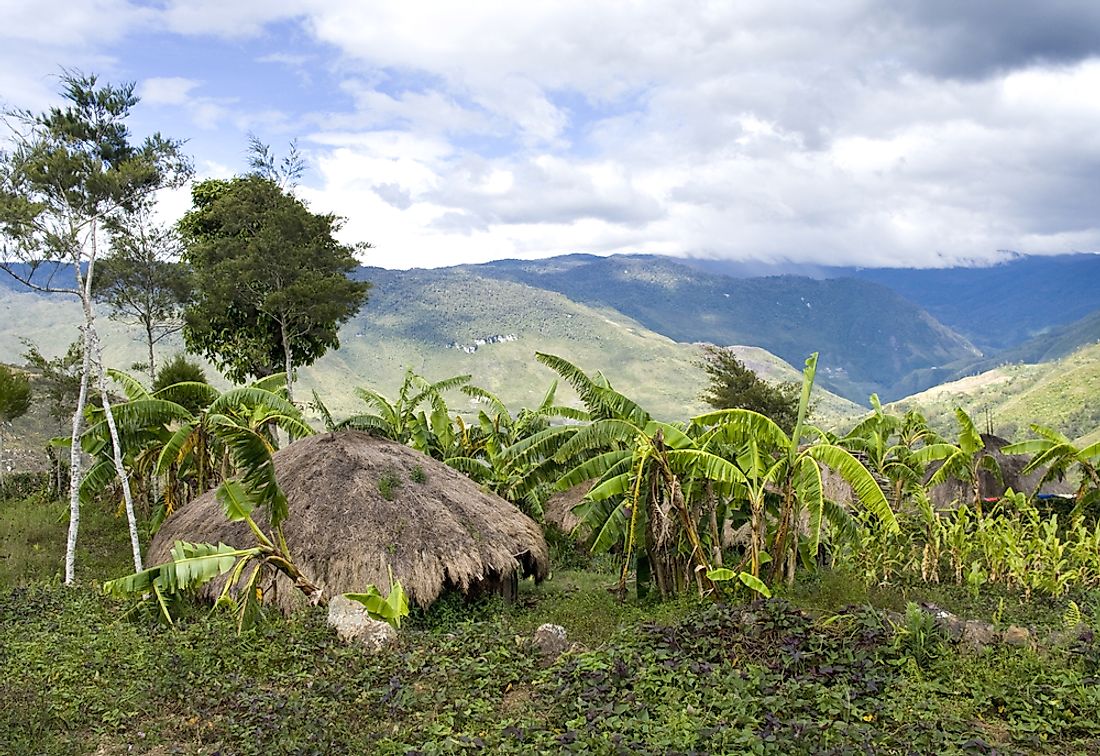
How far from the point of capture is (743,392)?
32.6 metres

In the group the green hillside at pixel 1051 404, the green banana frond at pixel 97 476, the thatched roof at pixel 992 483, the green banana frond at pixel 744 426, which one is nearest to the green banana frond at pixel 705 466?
the green banana frond at pixel 744 426

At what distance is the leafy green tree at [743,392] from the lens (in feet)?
105

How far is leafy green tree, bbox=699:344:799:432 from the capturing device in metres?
32.0

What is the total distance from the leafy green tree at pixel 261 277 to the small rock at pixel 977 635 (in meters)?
18.5

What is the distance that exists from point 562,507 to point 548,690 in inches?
455

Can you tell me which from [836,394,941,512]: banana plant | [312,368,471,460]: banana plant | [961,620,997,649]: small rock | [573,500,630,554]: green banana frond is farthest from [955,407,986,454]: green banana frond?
[312,368,471,460]: banana plant

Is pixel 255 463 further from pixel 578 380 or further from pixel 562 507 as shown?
pixel 562 507

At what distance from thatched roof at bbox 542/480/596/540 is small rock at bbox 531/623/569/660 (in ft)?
28.5

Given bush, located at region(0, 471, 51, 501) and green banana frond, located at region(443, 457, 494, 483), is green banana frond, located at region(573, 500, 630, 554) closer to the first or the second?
green banana frond, located at region(443, 457, 494, 483)

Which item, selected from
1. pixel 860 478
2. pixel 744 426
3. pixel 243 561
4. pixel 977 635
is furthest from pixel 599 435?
pixel 977 635

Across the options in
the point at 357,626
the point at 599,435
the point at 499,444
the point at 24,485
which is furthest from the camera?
the point at 24,485

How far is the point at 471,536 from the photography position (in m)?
12.2

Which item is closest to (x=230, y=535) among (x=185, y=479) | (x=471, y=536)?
(x=471, y=536)

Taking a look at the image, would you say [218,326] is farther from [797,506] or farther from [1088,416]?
[1088,416]
